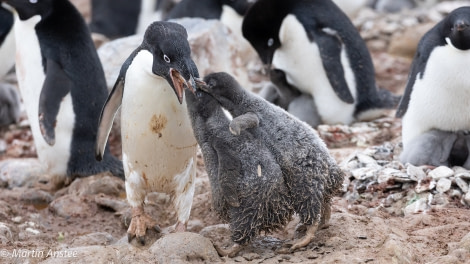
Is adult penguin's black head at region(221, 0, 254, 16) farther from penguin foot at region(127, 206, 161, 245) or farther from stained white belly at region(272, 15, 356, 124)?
penguin foot at region(127, 206, 161, 245)

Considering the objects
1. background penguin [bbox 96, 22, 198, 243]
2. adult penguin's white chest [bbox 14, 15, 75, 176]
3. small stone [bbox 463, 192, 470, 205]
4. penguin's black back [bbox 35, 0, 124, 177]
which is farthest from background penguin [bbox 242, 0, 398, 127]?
background penguin [bbox 96, 22, 198, 243]

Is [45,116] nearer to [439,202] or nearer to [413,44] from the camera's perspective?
[439,202]

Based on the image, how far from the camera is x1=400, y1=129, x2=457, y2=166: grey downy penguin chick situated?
6.07 metres

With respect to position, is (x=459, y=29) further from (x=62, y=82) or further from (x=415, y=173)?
(x=62, y=82)

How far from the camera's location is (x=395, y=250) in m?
4.32

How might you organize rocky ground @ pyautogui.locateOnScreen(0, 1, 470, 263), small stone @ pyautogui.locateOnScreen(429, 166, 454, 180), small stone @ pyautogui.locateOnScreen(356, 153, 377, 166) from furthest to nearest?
small stone @ pyautogui.locateOnScreen(356, 153, 377, 166) → small stone @ pyautogui.locateOnScreen(429, 166, 454, 180) → rocky ground @ pyautogui.locateOnScreen(0, 1, 470, 263)

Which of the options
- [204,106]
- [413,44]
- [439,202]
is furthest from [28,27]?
[413,44]

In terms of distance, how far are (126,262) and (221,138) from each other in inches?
34.2

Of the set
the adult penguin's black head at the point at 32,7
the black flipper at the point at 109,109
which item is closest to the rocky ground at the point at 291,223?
the black flipper at the point at 109,109

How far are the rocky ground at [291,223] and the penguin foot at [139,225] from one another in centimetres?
5

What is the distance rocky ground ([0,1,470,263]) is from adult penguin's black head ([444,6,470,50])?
0.91 meters

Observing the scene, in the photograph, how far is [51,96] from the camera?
261 inches

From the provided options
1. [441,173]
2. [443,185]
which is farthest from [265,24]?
[443,185]

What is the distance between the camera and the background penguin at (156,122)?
470 cm
